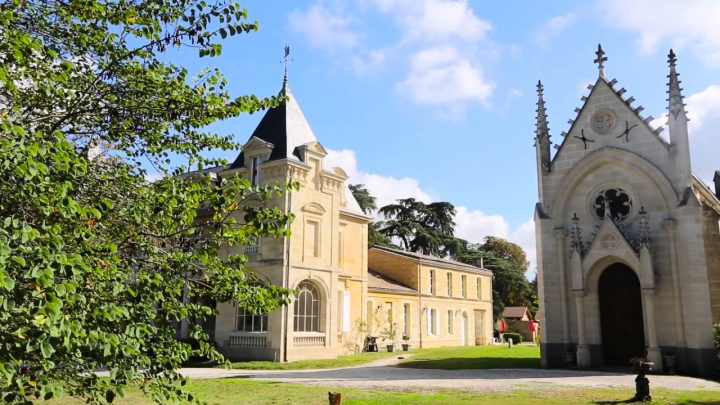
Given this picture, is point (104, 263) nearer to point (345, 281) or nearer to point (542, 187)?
point (542, 187)

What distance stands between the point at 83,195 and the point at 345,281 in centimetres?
2359

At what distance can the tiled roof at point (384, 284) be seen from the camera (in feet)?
107

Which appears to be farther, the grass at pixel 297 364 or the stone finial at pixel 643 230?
the grass at pixel 297 364

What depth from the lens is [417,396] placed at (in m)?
12.1

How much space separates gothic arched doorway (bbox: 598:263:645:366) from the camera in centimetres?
Result: 1931

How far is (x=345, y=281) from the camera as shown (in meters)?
28.9

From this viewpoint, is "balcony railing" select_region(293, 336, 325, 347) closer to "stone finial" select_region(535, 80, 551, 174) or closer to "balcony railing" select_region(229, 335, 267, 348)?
"balcony railing" select_region(229, 335, 267, 348)

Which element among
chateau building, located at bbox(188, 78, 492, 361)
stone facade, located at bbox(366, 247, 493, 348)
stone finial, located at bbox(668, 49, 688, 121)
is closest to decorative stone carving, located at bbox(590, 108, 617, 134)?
stone finial, located at bbox(668, 49, 688, 121)

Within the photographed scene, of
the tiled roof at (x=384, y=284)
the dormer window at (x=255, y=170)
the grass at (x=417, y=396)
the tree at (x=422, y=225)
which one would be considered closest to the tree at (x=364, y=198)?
the tree at (x=422, y=225)

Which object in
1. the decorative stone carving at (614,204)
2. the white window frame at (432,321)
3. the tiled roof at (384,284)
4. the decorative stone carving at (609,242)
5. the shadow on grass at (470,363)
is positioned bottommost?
the shadow on grass at (470,363)

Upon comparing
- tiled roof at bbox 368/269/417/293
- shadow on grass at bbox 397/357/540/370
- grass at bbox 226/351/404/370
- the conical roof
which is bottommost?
grass at bbox 226/351/404/370

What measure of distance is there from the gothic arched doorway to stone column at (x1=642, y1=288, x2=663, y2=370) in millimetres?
1011

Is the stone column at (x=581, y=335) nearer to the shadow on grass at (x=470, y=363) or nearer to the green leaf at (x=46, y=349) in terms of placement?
the shadow on grass at (x=470, y=363)

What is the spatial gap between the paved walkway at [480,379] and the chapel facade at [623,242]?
1.75 meters
